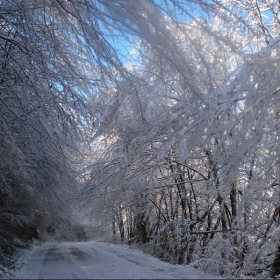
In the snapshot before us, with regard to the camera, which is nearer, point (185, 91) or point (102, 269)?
point (102, 269)

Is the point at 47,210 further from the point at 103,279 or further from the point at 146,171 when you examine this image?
the point at 103,279

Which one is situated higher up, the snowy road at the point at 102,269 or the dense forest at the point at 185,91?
the dense forest at the point at 185,91

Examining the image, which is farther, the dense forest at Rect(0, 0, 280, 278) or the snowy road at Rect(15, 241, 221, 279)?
the dense forest at Rect(0, 0, 280, 278)

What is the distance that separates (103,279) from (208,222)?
1015 cm

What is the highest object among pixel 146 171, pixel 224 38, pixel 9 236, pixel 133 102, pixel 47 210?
pixel 224 38

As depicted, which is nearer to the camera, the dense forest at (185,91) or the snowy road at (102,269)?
the snowy road at (102,269)

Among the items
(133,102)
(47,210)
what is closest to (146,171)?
(133,102)

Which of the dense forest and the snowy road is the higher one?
the dense forest

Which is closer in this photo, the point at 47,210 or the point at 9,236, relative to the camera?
the point at 9,236

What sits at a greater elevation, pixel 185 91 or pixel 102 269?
pixel 185 91

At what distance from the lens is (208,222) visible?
39.5 ft

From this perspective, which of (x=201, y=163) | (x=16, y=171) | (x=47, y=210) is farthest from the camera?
(x=47, y=210)

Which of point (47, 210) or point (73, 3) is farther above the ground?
point (73, 3)

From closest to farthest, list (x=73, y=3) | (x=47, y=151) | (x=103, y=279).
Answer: (x=103, y=279) < (x=73, y=3) < (x=47, y=151)
